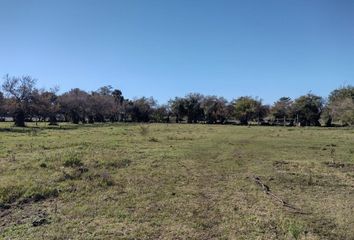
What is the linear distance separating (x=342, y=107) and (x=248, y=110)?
55.0 m

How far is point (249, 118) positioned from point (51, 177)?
314ft

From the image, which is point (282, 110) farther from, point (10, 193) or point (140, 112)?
point (10, 193)

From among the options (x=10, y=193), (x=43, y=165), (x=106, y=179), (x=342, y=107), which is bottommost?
(x=10, y=193)

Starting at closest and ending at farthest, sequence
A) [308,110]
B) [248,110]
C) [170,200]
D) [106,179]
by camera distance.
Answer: [170,200], [106,179], [308,110], [248,110]

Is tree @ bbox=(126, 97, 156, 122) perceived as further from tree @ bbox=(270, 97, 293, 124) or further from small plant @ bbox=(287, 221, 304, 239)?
small plant @ bbox=(287, 221, 304, 239)

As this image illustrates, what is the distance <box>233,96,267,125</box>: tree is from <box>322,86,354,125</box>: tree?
66.5ft

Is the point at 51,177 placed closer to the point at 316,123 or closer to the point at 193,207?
the point at 193,207

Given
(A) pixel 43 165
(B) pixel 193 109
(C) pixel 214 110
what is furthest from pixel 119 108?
(A) pixel 43 165

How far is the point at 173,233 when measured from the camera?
280 inches

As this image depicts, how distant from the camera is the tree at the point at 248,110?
101000 mm

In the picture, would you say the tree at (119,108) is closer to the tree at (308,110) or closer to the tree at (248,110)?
the tree at (248,110)

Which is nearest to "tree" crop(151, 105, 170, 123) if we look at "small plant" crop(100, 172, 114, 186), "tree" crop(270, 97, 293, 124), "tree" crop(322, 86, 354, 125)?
"tree" crop(270, 97, 293, 124)

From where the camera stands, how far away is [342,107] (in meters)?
45.2

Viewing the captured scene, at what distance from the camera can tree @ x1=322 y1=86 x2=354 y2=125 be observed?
130ft
